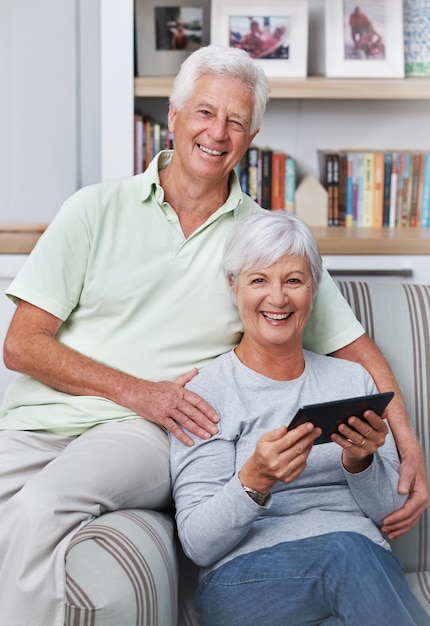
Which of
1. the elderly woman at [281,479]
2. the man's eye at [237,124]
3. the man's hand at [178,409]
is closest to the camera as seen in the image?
the elderly woman at [281,479]

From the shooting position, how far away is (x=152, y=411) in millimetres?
1835

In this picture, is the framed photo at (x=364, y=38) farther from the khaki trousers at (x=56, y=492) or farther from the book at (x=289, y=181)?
the khaki trousers at (x=56, y=492)

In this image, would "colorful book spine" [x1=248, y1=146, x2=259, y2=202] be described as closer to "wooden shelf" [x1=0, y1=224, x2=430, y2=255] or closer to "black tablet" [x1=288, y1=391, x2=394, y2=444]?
"wooden shelf" [x1=0, y1=224, x2=430, y2=255]

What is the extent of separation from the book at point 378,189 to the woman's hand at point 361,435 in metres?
1.72

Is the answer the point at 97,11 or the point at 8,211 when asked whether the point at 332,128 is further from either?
the point at 8,211

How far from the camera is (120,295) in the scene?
76.2 inches

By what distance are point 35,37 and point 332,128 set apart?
1.05m

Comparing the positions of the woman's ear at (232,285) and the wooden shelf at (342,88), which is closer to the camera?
the woman's ear at (232,285)

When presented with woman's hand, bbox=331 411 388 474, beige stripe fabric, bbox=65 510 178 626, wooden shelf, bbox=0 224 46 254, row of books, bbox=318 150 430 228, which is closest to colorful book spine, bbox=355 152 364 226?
row of books, bbox=318 150 430 228

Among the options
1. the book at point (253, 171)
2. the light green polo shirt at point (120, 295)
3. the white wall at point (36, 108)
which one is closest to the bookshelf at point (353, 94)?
the book at point (253, 171)

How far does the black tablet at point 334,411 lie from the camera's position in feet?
4.82

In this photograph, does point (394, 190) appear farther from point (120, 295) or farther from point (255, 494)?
point (255, 494)

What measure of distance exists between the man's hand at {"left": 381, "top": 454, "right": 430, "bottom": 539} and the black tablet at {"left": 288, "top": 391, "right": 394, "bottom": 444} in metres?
0.27

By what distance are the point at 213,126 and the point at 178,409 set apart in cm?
58
